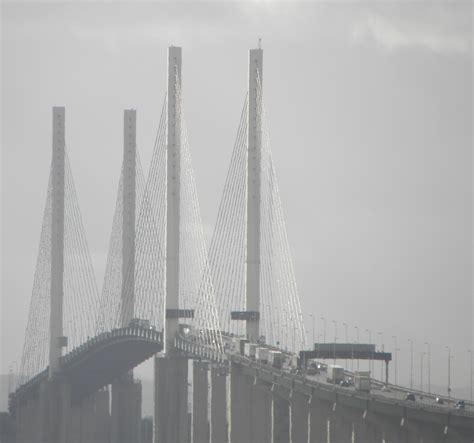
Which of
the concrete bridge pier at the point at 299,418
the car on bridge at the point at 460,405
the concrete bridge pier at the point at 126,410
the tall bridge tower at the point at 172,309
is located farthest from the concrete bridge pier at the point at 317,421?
the concrete bridge pier at the point at 126,410

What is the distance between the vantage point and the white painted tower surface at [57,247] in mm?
126312

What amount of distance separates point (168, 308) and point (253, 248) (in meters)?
10.5

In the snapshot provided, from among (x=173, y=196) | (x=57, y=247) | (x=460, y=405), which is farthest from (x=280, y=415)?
(x=57, y=247)

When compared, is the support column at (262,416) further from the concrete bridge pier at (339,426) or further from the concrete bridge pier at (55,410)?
the concrete bridge pier at (55,410)

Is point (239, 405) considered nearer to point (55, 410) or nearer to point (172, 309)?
point (172, 309)

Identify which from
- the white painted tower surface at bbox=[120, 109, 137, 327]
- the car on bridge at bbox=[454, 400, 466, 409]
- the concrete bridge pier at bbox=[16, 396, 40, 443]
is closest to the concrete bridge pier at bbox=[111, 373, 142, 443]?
the concrete bridge pier at bbox=[16, 396, 40, 443]

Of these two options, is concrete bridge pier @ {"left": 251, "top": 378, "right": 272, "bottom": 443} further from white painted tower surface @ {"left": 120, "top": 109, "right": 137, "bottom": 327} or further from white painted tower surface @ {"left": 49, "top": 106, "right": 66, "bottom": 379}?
white painted tower surface @ {"left": 49, "top": 106, "right": 66, "bottom": 379}

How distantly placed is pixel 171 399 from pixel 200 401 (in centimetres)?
400

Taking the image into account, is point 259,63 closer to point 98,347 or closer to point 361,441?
point 98,347

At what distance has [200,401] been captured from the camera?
108500 millimetres

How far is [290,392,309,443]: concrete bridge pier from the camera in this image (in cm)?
9044

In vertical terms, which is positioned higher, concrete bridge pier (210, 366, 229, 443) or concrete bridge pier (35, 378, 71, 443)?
concrete bridge pier (210, 366, 229, 443)

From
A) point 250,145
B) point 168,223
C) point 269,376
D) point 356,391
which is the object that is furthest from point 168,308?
point 356,391

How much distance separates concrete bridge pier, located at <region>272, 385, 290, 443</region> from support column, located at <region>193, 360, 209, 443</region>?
12.2 metres
